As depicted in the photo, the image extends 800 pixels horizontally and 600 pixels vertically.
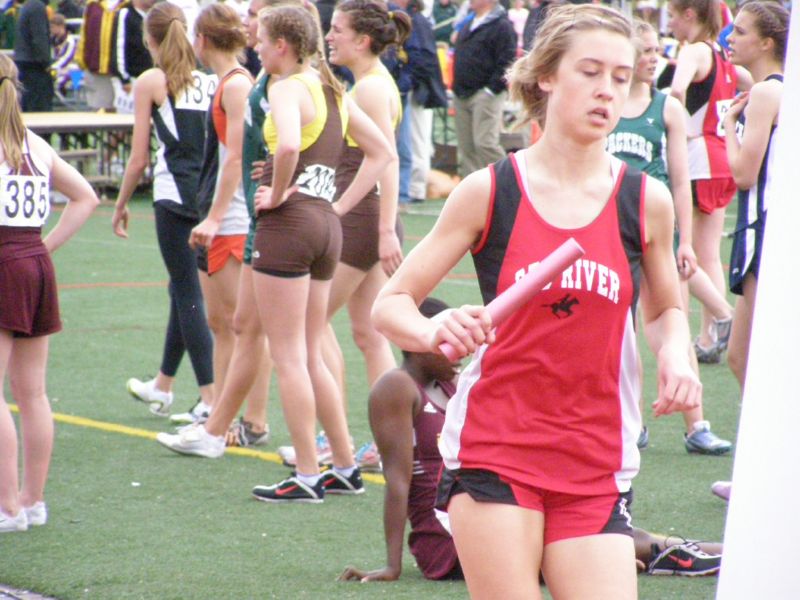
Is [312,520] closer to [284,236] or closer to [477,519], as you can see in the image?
[284,236]

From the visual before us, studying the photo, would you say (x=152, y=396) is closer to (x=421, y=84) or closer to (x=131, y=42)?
(x=421, y=84)

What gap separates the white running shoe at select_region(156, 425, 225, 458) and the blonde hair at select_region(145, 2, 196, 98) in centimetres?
184

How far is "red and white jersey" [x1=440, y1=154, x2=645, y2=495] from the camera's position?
3084 mm

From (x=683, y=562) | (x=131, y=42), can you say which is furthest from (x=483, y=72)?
(x=683, y=562)

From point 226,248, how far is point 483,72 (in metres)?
10.0

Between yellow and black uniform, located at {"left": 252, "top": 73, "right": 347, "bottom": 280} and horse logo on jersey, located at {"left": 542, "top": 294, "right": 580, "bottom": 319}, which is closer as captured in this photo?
horse logo on jersey, located at {"left": 542, "top": 294, "right": 580, "bottom": 319}

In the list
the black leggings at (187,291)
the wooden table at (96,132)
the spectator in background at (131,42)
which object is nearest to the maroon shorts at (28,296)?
the black leggings at (187,291)

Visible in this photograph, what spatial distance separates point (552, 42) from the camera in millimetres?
3225

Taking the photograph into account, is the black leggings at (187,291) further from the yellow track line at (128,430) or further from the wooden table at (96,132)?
the wooden table at (96,132)

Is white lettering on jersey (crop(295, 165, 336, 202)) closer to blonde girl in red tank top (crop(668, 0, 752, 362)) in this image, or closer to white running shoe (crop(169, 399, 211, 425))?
white running shoe (crop(169, 399, 211, 425))

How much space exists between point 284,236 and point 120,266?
8151mm

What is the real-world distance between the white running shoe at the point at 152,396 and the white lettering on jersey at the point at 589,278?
537 centimetres

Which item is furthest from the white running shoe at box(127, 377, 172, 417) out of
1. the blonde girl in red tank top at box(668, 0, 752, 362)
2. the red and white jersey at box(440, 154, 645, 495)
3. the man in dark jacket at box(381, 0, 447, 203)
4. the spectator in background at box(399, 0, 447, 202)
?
the spectator in background at box(399, 0, 447, 202)

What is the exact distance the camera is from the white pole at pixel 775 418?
7.23 ft
